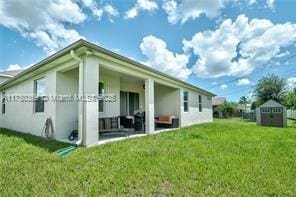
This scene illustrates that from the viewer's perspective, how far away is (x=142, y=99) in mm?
12703

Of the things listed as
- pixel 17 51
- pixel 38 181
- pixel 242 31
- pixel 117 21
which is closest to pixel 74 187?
pixel 38 181

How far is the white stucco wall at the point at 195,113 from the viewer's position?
13.2m

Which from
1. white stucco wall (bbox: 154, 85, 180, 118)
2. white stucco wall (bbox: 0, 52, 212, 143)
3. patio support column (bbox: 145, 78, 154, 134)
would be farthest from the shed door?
patio support column (bbox: 145, 78, 154, 134)

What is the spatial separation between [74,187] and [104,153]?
1841 mm

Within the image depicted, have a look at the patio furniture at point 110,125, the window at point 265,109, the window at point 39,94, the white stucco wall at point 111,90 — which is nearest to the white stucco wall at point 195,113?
the window at point 265,109

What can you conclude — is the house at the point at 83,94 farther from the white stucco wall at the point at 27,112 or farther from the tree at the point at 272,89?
the tree at the point at 272,89

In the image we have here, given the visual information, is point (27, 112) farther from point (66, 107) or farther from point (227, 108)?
point (227, 108)

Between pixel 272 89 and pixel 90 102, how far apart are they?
3104 centimetres

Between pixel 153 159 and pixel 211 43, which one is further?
pixel 211 43

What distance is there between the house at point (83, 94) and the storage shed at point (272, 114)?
6637 mm

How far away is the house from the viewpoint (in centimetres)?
601

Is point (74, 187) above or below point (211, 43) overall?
below

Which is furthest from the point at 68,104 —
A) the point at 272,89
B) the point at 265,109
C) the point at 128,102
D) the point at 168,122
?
the point at 272,89

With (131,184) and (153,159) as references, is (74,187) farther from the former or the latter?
(153,159)
